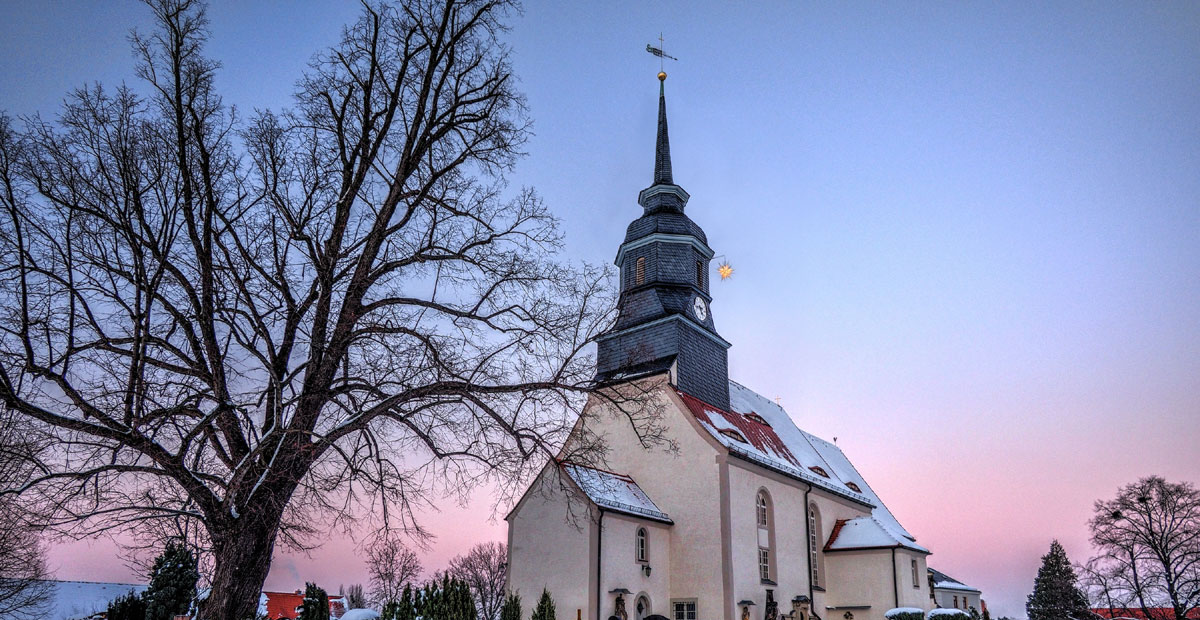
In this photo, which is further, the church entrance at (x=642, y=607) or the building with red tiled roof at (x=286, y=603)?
the building with red tiled roof at (x=286, y=603)

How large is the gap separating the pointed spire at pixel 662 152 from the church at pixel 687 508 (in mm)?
111

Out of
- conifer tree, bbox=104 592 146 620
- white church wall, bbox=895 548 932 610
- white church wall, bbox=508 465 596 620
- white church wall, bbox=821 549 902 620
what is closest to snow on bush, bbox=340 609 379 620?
white church wall, bbox=508 465 596 620

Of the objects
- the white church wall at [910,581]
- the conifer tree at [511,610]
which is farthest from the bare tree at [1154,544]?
the conifer tree at [511,610]

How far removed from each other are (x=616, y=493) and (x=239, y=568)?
13031mm

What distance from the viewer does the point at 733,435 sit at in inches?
986

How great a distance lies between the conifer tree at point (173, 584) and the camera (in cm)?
1994

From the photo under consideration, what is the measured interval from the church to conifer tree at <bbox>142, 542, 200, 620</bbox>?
29.1ft

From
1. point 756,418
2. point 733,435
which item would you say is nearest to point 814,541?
point 756,418

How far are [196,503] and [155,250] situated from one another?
373 cm

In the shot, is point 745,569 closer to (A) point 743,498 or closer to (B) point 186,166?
(A) point 743,498

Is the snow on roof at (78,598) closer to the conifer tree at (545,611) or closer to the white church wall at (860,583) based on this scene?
the conifer tree at (545,611)

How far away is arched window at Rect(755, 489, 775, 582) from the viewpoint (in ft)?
78.5

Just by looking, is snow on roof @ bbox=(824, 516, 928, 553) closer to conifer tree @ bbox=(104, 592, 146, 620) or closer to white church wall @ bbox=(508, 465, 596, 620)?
white church wall @ bbox=(508, 465, 596, 620)

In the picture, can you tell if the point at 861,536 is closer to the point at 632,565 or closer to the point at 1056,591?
the point at 632,565
